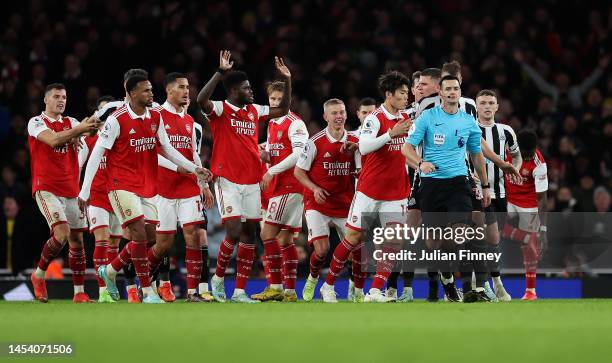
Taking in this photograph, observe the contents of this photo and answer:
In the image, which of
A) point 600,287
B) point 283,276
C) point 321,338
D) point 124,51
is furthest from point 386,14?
point 321,338

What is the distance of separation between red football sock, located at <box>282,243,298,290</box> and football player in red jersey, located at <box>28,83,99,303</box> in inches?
87.7

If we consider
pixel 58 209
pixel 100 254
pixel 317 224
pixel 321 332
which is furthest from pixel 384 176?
pixel 321 332

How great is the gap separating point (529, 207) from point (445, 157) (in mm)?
3262

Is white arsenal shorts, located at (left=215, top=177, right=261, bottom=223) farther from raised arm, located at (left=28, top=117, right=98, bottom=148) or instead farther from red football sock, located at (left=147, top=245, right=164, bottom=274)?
raised arm, located at (left=28, top=117, right=98, bottom=148)

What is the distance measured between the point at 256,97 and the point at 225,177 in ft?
23.8

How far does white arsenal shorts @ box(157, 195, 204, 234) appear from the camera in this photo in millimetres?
13227

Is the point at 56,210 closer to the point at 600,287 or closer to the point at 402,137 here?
the point at 402,137

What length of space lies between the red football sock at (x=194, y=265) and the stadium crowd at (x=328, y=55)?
193 inches

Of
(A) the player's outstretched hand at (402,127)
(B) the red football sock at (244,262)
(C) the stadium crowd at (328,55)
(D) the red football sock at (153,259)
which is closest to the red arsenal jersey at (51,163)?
(D) the red football sock at (153,259)

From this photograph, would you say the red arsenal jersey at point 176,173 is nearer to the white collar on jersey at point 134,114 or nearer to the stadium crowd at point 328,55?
the white collar on jersey at point 134,114

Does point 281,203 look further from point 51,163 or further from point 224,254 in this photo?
point 51,163

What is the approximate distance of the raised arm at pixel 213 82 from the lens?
12.6 metres

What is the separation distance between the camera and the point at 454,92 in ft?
39.7

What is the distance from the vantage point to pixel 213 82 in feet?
42.0
